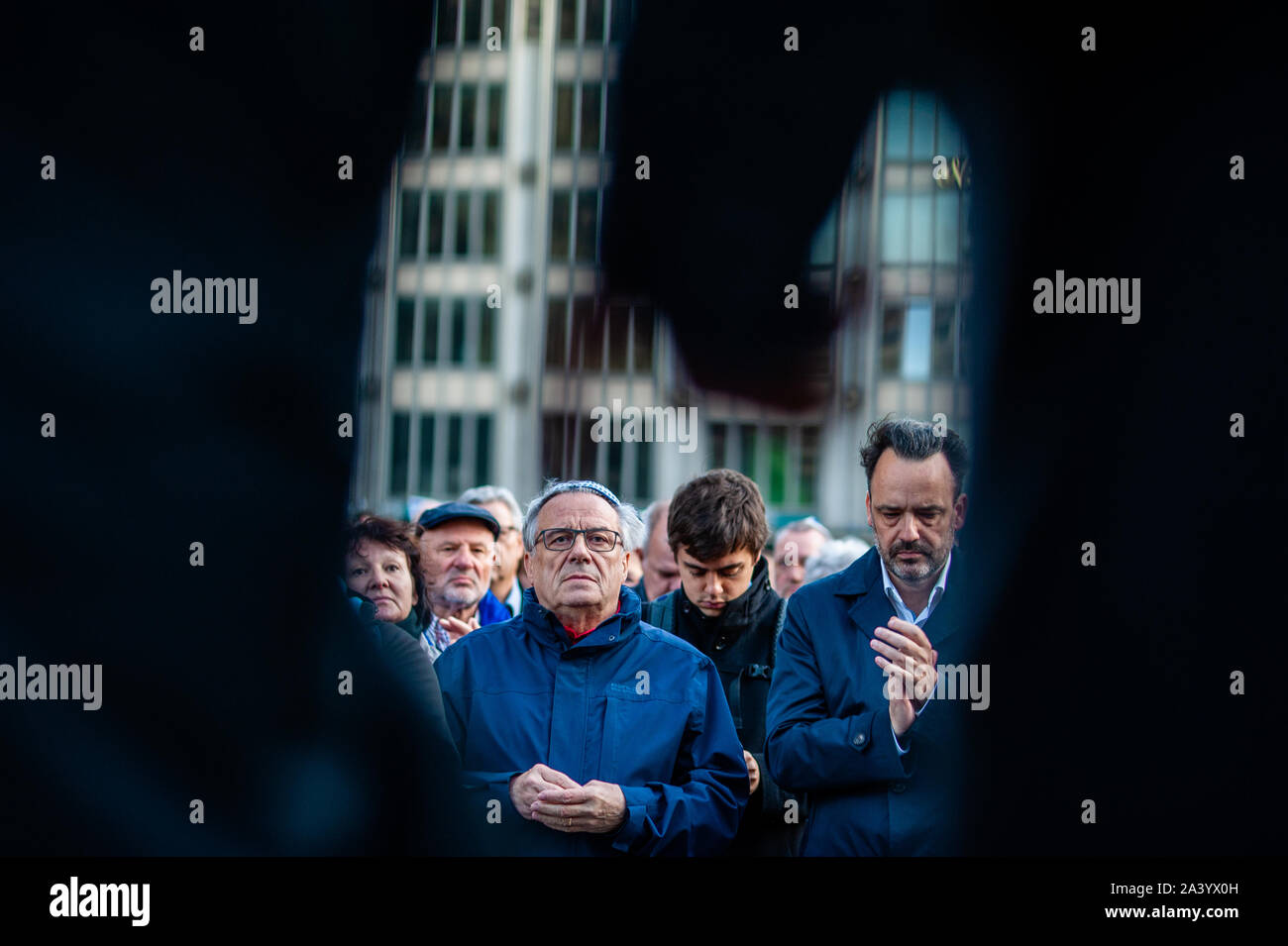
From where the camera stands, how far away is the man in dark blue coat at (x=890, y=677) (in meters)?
3.15

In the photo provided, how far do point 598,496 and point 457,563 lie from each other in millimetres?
519

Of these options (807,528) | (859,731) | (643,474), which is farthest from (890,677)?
(643,474)

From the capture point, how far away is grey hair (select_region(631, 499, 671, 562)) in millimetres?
3338

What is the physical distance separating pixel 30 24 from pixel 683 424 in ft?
7.17

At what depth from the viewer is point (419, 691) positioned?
3.29 metres

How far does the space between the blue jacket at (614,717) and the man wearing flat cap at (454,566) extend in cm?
27

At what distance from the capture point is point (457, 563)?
3.48 metres

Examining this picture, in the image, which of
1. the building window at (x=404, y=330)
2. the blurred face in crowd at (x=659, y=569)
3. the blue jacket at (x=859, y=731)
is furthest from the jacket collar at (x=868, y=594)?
the building window at (x=404, y=330)

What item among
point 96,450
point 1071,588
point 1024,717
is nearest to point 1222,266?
point 1071,588

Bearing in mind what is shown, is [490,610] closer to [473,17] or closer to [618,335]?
[618,335]

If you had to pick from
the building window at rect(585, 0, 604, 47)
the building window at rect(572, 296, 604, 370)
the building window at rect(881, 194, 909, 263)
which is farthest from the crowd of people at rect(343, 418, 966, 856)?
the building window at rect(585, 0, 604, 47)

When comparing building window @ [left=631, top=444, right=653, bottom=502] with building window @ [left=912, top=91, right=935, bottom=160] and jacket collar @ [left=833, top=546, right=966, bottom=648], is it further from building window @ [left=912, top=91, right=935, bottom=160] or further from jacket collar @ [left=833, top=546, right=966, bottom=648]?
building window @ [left=912, top=91, right=935, bottom=160]

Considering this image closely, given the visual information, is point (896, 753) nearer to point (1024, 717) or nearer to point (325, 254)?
point (1024, 717)

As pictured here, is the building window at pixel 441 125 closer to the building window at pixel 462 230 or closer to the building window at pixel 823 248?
the building window at pixel 462 230
